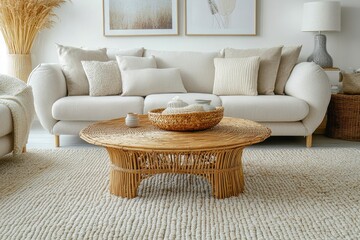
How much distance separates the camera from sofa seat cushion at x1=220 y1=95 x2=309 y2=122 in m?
4.00

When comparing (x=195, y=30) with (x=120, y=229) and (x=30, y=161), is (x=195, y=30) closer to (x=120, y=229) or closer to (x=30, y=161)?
(x=30, y=161)

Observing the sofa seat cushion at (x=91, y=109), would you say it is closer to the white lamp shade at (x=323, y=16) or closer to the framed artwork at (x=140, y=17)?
the framed artwork at (x=140, y=17)

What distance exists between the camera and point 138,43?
17.1 feet

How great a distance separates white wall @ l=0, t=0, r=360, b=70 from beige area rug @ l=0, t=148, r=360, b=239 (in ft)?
6.54

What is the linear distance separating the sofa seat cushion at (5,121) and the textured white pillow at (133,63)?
1359 mm

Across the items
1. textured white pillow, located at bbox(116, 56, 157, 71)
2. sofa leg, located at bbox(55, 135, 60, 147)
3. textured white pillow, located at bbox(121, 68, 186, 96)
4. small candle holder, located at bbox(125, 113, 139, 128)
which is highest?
textured white pillow, located at bbox(116, 56, 157, 71)

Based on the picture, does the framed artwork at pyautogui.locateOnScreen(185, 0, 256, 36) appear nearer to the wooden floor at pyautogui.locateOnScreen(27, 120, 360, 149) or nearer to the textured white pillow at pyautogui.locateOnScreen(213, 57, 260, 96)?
the textured white pillow at pyautogui.locateOnScreen(213, 57, 260, 96)

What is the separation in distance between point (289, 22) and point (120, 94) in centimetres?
207

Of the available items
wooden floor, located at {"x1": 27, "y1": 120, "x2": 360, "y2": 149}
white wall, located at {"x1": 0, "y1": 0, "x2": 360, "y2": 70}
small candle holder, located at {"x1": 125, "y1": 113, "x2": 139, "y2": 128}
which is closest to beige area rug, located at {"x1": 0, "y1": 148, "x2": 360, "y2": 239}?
small candle holder, located at {"x1": 125, "y1": 113, "x2": 139, "y2": 128}

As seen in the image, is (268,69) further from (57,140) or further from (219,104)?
(57,140)

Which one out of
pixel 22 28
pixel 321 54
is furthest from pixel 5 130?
pixel 321 54

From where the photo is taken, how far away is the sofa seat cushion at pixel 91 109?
404 cm

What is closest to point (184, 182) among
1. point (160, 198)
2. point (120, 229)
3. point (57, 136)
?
point (160, 198)

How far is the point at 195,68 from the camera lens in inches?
185
